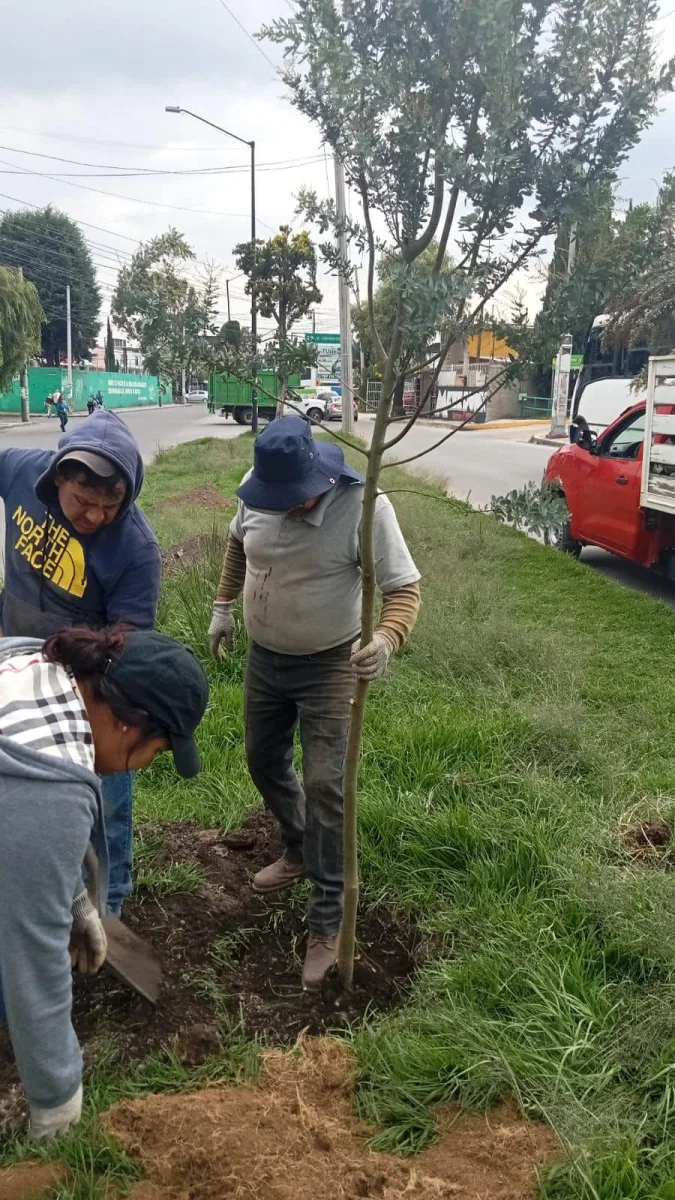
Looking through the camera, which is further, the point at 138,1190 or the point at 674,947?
the point at 674,947

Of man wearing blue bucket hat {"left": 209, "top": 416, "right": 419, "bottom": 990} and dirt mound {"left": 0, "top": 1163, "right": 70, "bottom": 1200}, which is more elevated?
man wearing blue bucket hat {"left": 209, "top": 416, "right": 419, "bottom": 990}

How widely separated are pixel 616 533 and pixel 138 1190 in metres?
7.13

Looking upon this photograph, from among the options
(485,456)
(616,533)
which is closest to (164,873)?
(616,533)

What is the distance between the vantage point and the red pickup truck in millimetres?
7898

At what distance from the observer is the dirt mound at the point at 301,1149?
203 centimetres

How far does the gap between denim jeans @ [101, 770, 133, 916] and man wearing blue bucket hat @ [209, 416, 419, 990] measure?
1.81ft

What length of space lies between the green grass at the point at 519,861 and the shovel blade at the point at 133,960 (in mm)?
204

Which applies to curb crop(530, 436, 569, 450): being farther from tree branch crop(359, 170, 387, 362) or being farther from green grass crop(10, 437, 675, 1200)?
tree branch crop(359, 170, 387, 362)

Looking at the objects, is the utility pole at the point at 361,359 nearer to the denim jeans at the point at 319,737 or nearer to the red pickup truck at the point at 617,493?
the denim jeans at the point at 319,737

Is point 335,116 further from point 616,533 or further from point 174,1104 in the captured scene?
point 616,533

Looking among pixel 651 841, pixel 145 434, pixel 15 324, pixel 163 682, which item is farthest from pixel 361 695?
pixel 15 324

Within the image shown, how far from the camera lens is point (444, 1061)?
2434 mm

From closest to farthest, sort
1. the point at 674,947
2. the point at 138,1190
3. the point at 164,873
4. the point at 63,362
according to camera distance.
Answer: the point at 138,1190 < the point at 674,947 < the point at 164,873 < the point at 63,362

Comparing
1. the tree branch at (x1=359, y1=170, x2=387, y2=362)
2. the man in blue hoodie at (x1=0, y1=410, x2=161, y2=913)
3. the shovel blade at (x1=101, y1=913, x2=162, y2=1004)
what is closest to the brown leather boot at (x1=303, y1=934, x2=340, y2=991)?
the shovel blade at (x1=101, y1=913, x2=162, y2=1004)
